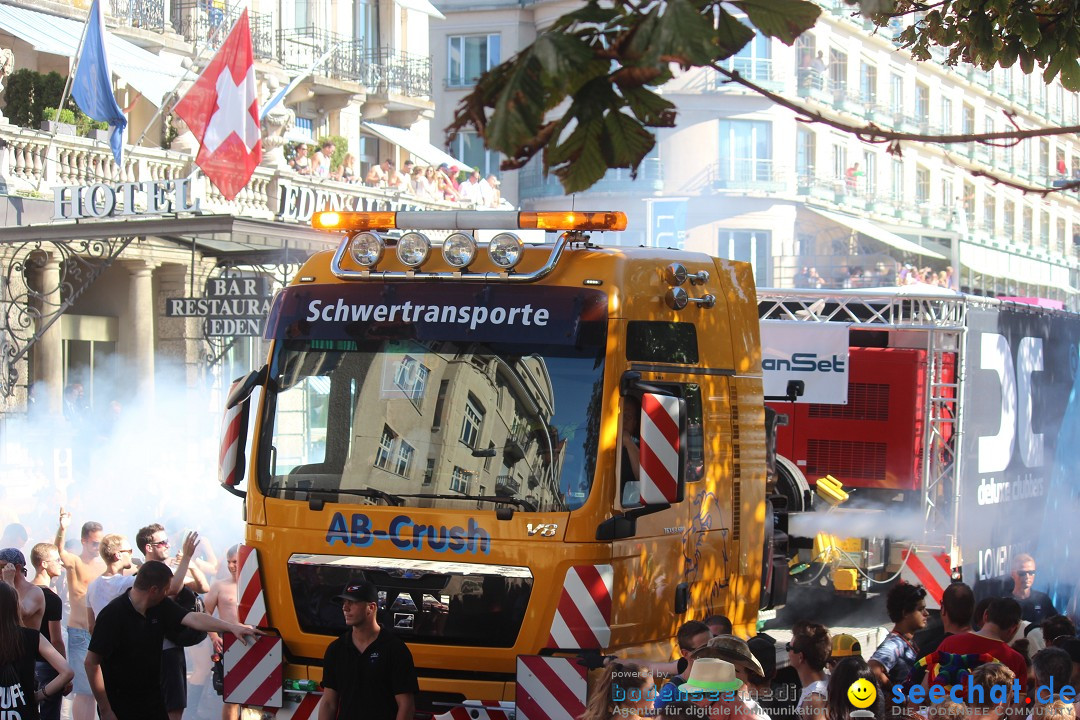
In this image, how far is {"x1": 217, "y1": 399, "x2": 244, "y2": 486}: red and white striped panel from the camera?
27.1 feet

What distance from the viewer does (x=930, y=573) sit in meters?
13.4

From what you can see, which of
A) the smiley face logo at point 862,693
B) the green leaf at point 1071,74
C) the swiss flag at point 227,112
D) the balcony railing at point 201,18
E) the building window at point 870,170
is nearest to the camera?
the smiley face logo at point 862,693

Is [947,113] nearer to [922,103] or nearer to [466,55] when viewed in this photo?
[922,103]

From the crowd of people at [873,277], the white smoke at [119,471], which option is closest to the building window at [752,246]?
the crowd of people at [873,277]

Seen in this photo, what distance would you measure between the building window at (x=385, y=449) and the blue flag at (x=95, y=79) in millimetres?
11614

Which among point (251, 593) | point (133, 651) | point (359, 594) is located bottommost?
point (133, 651)

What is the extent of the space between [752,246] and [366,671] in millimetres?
39338

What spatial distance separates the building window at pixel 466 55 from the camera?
4681cm

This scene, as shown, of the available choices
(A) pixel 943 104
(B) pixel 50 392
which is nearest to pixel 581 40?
(B) pixel 50 392

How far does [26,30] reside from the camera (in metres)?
21.6

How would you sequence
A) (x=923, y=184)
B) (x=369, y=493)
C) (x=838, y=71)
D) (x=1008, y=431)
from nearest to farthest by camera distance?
(x=369, y=493)
(x=1008, y=431)
(x=838, y=71)
(x=923, y=184)

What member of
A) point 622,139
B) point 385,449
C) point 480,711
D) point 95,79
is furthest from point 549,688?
point 95,79

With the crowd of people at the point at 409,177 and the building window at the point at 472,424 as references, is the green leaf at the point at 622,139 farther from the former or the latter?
the crowd of people at the point at 409,177

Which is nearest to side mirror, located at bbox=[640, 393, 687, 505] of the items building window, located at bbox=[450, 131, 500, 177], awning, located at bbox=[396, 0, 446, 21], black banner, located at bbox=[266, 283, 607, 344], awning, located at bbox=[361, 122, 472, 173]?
black banner, located at bbox=[266, 283, 607, 344]
